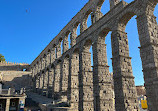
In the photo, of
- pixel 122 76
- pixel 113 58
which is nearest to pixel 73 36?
pixel 113 58

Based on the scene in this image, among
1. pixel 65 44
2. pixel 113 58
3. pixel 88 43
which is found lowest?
pixel 113 58

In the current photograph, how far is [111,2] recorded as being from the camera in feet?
56.8

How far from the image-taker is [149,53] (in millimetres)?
11070

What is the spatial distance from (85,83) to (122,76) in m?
7.42

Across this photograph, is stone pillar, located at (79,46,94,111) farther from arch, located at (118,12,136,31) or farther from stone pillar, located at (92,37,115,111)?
arch, located at (118,12,136,31)

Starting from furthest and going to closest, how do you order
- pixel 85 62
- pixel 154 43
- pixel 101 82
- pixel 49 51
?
pixel 49 51 → pixel 85 62 → pixel 101 82 → pixel 154 43

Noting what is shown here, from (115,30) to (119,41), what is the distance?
138 cm

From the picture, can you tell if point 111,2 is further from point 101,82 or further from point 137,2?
point 101,82

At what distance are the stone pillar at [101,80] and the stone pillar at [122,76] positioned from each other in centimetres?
287

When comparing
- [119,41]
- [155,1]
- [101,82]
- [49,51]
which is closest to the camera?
[155,1]

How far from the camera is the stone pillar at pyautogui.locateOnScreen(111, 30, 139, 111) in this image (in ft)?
41.7

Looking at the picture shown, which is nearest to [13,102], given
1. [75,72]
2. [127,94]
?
[75,72]

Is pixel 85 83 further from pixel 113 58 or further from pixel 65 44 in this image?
pixel 65 44

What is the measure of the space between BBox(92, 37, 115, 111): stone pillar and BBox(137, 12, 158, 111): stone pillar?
20.6 feet
